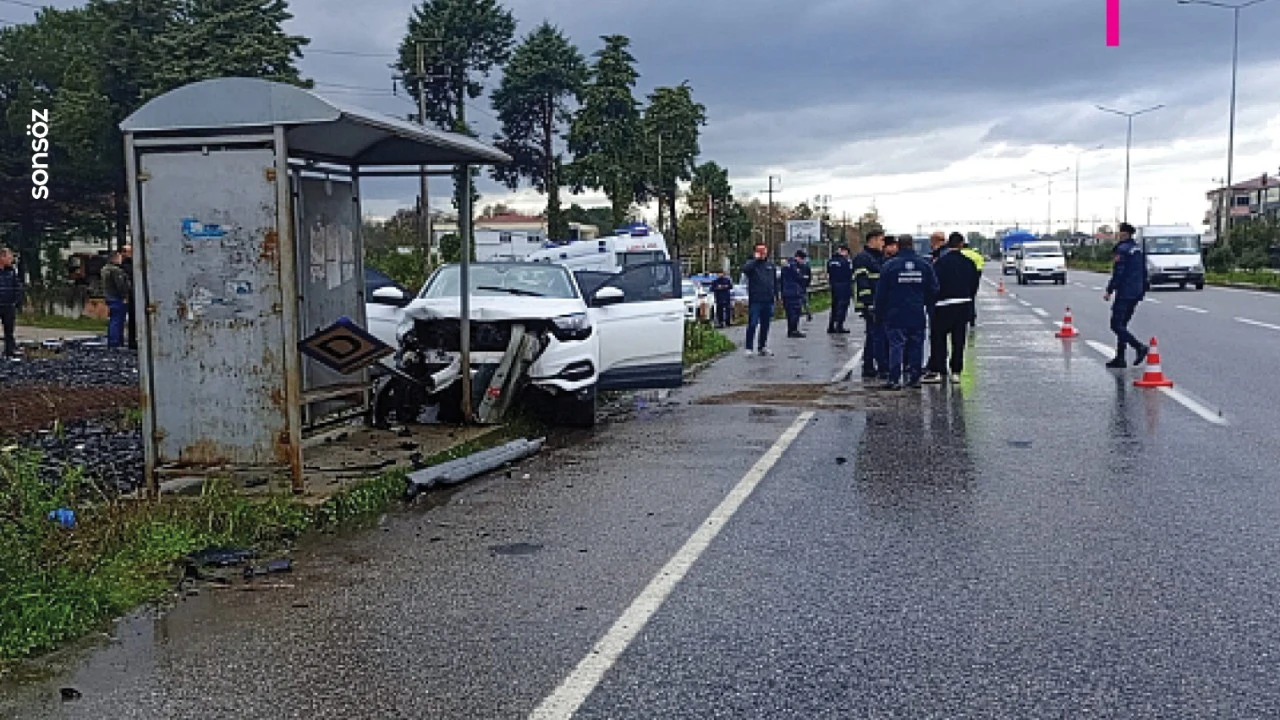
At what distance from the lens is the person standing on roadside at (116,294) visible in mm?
20016

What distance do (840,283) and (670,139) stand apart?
39.0m

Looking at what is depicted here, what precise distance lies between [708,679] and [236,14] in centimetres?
3726

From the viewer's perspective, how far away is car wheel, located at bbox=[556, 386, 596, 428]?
11.5 m

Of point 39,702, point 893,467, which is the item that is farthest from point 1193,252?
point 39,702

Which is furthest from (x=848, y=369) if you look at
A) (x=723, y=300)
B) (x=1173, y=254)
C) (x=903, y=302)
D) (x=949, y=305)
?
(x=1173, y=254)

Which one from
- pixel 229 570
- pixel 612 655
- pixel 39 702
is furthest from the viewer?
pixel 229 570

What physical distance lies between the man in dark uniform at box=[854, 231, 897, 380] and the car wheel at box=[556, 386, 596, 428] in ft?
14.5

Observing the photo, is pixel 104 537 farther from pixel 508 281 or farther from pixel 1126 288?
pixel 1126 288

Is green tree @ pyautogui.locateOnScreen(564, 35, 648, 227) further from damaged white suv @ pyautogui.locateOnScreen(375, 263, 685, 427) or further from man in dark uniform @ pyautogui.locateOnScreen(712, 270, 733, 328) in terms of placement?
damaged white suv @ pyautogui.locateOnScreen(375, 263, 685, 427)

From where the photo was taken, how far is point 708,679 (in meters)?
4.55

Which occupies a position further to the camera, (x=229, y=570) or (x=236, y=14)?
(x=236, y=14)

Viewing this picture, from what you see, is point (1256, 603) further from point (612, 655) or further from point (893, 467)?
point (893, 467)

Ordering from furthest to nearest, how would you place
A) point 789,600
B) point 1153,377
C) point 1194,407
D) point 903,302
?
point 903,302 → point 1153,377 → point 1194,407 → point 789,600

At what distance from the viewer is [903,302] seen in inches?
543
